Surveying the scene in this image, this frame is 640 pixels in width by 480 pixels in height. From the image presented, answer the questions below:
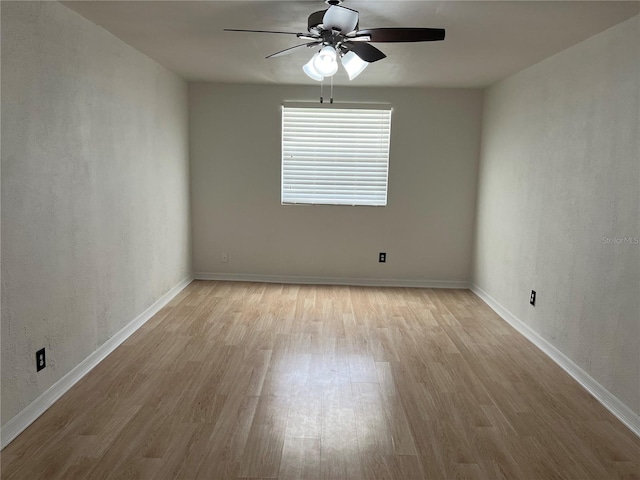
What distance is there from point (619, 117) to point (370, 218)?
9.45 ft

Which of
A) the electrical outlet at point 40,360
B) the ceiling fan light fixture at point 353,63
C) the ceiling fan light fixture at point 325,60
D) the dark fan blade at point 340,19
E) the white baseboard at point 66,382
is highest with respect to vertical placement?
the dark fan blade at point 340,19

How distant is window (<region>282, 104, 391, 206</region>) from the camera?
5.08 meters

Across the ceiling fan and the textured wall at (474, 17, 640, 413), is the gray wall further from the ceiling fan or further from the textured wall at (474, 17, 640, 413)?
the ceiling fan

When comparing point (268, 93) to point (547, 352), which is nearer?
point (547, 352)

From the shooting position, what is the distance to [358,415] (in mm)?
2492

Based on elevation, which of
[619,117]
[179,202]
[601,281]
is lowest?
[601,281]

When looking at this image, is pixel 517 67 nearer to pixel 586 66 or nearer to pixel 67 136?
pixel 586 66

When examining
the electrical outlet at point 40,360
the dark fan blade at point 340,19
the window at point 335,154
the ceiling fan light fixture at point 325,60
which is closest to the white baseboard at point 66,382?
the electrical outlet at point 40,360

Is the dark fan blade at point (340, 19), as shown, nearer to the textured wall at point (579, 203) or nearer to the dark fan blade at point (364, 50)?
the dark fan blade at point (364, 50)

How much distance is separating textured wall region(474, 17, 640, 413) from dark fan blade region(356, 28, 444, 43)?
123cm

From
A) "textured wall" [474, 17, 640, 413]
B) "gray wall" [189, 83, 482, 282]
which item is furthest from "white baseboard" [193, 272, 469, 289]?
"textured wall" [474, 17, 640, 413]

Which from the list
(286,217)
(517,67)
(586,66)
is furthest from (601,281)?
(286,217)

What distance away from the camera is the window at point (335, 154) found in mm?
5078

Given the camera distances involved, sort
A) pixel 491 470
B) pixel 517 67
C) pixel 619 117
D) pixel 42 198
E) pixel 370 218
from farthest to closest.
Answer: pixel 370 218 → pixel 517 67 → pixel 619 117 → pixel 42 198 → pixel 491 470
